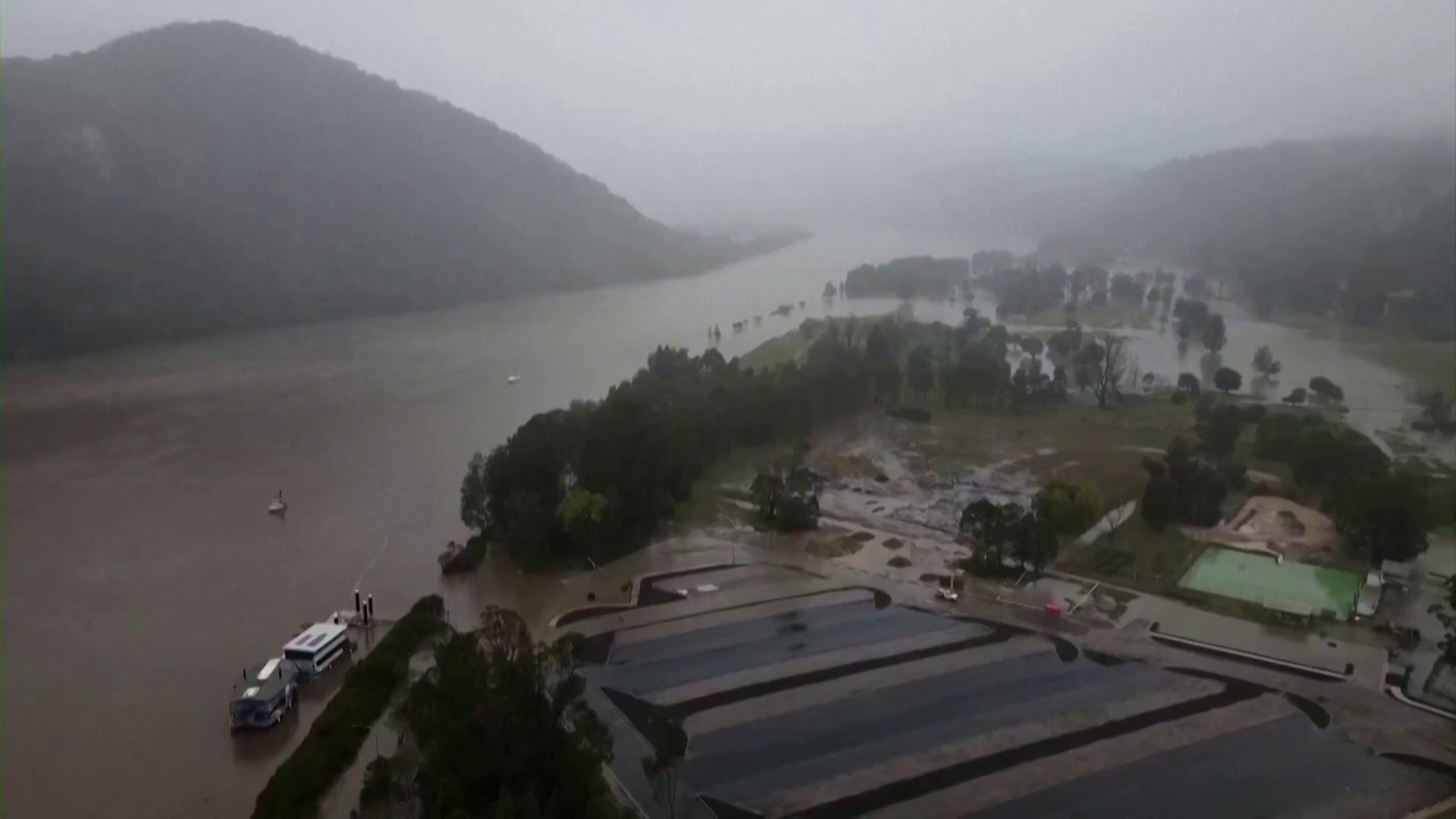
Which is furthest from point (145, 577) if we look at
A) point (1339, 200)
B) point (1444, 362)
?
point (1339, 200)

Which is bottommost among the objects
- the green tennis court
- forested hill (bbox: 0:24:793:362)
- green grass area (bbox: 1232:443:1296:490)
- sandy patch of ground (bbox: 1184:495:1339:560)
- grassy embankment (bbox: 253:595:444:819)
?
the green tennis court

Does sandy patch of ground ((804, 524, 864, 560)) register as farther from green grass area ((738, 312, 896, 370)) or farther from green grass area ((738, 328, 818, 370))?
green grass area ((738, 328, 818, 370))

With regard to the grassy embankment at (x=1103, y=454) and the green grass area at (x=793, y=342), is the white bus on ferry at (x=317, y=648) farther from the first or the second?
the green grass area at (x=793, y=342)

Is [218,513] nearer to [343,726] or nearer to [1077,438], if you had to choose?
[343,726]

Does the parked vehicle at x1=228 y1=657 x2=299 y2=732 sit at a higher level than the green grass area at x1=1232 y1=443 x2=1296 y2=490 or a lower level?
higher

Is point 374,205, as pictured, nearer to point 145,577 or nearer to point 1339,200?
point 145,577

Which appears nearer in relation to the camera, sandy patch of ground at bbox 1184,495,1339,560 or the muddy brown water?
the muddy brown water

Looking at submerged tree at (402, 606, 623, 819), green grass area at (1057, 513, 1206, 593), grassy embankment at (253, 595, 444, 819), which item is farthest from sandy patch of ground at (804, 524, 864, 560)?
submerged tree at (402, 606, 623, 819)
